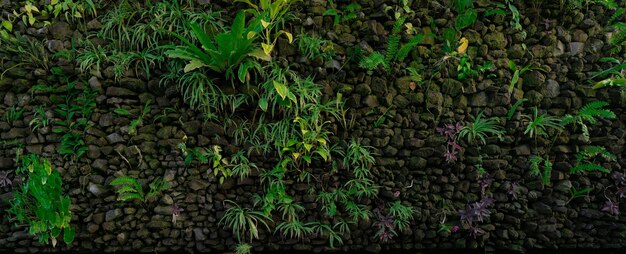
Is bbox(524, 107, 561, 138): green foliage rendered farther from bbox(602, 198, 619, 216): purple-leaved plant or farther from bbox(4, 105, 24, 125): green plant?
bbox(4, 105, 24, 125): green plant

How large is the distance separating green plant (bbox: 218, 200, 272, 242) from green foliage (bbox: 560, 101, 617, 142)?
2.99m

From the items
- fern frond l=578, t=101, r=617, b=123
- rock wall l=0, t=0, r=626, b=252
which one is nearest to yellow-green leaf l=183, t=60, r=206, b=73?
rock wall l=0, t=0, r=626, b=252

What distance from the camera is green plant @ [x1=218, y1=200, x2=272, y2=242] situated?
349 cm

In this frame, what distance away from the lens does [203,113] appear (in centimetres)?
354

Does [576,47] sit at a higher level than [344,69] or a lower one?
higher

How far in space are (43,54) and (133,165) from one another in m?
1.30

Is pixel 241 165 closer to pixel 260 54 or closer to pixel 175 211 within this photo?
pixel 175 211

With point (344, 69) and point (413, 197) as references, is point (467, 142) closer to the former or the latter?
point (413, 197)

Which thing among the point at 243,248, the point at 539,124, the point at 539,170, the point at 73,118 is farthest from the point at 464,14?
the point at 73,118

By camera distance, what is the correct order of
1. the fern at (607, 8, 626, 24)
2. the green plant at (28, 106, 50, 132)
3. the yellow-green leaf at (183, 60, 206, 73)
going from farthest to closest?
1. the fern at (607, 8, 626, 24)
2. the green plant at (28, 106, 50, 132)
3. the yellow-green leaf at (183, 60, 206, 73)

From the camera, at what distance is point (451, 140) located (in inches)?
147

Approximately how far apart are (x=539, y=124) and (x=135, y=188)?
381cm

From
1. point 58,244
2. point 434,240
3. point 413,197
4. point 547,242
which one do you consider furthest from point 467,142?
point 58,244

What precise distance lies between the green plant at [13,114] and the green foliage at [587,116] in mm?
5077
